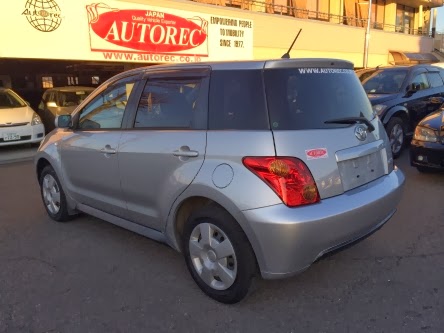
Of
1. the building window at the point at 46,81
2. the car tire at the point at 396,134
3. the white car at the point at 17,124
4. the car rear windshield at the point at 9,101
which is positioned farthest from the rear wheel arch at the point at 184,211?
the building window at the point at 46,81

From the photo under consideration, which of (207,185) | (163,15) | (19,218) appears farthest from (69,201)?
(163,15)

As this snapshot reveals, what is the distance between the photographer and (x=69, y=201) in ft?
15.1

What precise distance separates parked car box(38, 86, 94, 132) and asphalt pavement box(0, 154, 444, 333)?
306 inches

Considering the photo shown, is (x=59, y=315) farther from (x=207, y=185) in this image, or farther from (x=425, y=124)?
(x=425, y=124)

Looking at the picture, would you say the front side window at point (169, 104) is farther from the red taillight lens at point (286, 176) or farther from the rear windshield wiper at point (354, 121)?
the rear windshield wiper at point (354, 121)

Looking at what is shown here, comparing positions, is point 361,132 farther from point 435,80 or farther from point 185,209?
point 435,80

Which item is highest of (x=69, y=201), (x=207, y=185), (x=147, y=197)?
(x=207, y=185)

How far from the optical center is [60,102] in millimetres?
11898

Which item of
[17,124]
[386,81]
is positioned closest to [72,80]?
[17,124]

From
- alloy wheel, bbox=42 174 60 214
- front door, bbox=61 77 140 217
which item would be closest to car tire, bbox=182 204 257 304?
front door, bbox=61 77 140 217

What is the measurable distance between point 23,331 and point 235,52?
14.3 meters

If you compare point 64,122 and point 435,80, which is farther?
point 435,80

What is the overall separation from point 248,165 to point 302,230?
1.73 feet

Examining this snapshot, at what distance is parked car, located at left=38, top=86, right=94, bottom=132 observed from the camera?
11780 mm
